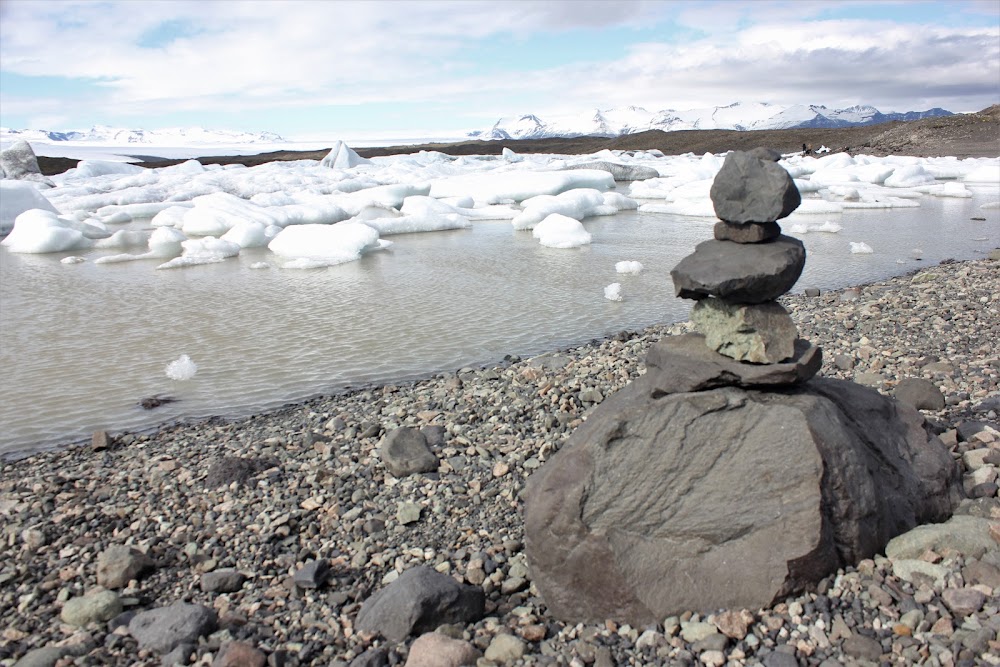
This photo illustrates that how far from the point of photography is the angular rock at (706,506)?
2789mm

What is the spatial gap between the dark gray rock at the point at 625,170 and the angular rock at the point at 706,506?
29151mm

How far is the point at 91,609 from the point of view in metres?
3.19

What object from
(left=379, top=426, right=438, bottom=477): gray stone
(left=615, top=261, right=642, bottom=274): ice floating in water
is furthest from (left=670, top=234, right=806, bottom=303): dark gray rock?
(left=615, top=261, right=642, bottom=274): ice floating in water

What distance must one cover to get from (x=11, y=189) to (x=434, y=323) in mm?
15811

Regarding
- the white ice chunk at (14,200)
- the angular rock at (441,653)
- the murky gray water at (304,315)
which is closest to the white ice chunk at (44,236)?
the murky gray water at (304,315)

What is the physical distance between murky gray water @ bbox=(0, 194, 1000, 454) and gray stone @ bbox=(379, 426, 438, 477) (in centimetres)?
165

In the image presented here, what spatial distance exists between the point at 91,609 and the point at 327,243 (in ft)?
34.3

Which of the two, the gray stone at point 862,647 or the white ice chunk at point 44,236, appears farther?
the white ice chunk at point 44,236

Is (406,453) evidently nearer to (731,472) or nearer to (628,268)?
(731,472)

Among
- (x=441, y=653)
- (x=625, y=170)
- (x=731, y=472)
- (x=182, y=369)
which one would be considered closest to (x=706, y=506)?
(x=731, y=472)

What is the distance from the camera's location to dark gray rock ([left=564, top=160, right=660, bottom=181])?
31.2 m

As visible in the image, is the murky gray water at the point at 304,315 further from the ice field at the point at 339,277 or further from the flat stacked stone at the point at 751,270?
the flat stacked stone at the point at 751,270

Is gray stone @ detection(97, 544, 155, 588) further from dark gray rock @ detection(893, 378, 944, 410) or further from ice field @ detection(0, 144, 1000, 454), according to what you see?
dark gray rock @ detection(893, 378, 944, 410)

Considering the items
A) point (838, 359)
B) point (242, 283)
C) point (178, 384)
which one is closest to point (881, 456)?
point (838, 359)
